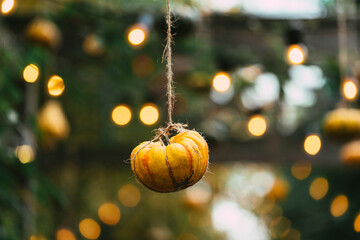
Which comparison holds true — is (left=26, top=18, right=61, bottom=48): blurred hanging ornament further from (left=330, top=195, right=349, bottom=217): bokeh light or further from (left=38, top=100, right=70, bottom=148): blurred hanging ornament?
(left=330, top=195, right=349, bottom=217): bokeh light

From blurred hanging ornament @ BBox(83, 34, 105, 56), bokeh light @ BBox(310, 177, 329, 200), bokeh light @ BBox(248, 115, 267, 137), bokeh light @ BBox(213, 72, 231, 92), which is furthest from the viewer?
bokeh light @ BBox(310, 177, 329, 200)

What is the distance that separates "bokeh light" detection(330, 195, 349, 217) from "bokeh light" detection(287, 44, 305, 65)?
96.7 inches

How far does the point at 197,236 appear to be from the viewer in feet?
21.4

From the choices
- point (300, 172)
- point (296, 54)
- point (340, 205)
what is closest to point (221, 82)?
point (296, 54)

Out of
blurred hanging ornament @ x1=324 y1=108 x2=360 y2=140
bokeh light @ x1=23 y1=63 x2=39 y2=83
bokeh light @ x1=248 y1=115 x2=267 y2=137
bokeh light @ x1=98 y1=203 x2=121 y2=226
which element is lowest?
blurred hanging ornament @ x1=324 y1=108 x2=360 y2=140

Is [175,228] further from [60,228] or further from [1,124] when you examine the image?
[1,124]

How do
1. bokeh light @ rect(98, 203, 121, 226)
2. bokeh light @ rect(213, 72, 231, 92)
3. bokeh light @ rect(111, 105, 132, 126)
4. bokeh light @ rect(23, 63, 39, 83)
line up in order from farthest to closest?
bokeh light @ rect(98, 203, 121, 226) < bokeh light @ rect(111, 105, 132, 126) < bokeh light @ rect(213, 72, 231, 92) < bokeh light @ rect(23, 63, 39, 83)

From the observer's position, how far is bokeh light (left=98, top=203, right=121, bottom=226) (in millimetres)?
5227

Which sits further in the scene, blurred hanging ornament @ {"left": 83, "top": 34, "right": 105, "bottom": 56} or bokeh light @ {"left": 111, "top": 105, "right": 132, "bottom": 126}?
bokeh light @ {"left": 111, "top": 105, "right": 132, "bottom": 126}

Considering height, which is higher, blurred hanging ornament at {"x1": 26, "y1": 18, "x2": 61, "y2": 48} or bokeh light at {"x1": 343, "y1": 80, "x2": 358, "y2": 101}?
blurred hanging ornament at {"x1": 26, "y1": 18, "x2": 61, "y2": 48}

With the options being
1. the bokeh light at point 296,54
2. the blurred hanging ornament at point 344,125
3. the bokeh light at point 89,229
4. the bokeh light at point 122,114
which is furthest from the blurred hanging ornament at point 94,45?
the bokeh light at point 89,229

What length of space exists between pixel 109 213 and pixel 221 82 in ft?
10.4

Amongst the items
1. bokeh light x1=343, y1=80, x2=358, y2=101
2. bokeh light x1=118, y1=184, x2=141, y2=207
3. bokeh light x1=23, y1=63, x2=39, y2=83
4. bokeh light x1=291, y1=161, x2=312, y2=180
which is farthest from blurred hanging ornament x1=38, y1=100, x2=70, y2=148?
bokeh light x1=291, y1=161, x2=312, y2=180

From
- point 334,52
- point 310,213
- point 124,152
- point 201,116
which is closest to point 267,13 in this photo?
point 334,52
